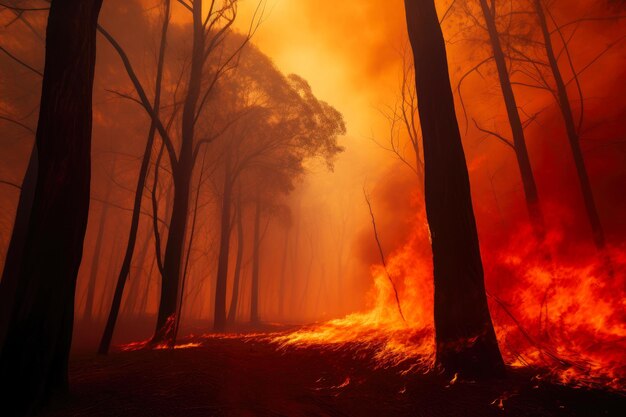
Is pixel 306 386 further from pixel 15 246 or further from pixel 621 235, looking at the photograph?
pixel 621 235

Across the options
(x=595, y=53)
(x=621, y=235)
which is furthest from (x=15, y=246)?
(x=595, y=53)

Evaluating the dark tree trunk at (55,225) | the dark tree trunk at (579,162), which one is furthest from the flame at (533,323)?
Result: the dark tree trunk at (55,225)

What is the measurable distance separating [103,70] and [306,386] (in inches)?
849

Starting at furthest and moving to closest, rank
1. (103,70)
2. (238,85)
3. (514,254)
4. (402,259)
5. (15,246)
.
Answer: (238,85)
(103,70)
(402,259)
(514,254)
(15,246)

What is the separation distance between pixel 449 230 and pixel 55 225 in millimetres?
4920

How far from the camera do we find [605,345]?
5035mm

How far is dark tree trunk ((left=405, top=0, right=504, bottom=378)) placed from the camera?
14.2ft

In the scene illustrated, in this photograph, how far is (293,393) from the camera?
13.6 feet

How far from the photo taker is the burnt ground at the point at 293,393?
333 cm

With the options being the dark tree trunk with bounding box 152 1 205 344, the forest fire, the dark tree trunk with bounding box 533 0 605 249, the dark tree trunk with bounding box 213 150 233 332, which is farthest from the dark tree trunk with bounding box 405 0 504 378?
the dark tree trunk with bounding box 213 150 233 332

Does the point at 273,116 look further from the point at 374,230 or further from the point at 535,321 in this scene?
the point at 535,321

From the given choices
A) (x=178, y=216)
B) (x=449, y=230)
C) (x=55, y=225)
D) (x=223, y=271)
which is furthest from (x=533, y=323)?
(x=223, y=271)

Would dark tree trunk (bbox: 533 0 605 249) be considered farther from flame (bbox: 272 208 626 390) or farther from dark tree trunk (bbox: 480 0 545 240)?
dark tree trunk (bbox: 480 0 545 240)

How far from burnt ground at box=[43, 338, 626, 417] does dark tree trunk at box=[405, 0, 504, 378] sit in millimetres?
401
